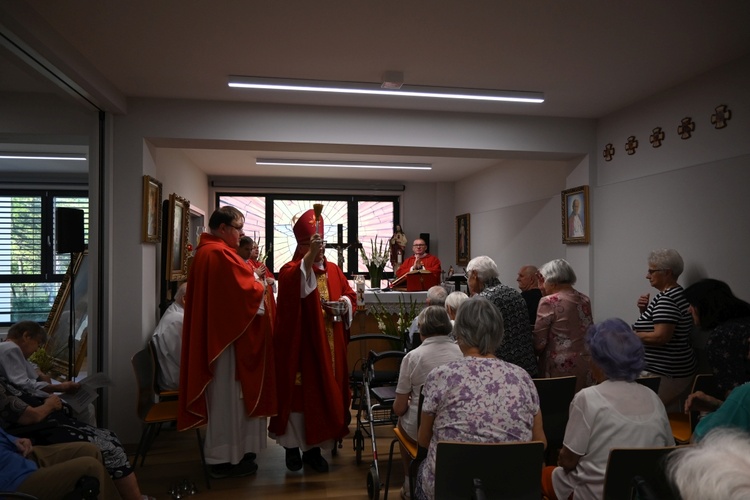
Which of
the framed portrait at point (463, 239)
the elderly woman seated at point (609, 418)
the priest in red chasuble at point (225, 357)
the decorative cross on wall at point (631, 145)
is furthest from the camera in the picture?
the framed portrait at point (463, 239)

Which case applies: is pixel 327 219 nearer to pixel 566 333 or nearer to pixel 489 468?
pixel 566 333

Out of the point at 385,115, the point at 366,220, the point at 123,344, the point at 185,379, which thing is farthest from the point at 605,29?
the point at 366,220

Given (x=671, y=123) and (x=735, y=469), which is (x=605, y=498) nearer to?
(x=735, y=469)

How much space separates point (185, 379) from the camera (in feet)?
11.3

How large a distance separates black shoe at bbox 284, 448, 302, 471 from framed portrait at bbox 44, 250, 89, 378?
5.42 ft

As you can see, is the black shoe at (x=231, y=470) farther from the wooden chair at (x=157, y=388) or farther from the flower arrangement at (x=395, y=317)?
the flower arrangement at (x=395, y=317)

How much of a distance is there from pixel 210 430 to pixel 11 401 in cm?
122

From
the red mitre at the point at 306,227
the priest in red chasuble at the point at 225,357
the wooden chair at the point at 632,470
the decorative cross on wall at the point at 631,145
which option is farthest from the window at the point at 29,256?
the decorative cross on wall at the point at 631,145

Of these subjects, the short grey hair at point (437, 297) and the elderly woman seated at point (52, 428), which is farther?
the short grey hair at point (437, 297)

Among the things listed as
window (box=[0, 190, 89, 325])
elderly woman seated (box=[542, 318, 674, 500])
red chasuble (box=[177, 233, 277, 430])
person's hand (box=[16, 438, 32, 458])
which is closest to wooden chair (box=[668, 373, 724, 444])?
elderly woman seated (box=[542, 318, 674, 500])

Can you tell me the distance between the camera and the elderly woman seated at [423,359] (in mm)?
2590

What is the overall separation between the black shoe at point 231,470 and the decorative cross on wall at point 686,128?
12.9 feet

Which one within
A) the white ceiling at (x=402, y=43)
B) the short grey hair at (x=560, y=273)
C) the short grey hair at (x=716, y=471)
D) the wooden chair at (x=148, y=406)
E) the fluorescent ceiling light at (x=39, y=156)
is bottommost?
the wooden chair at (x=148, y=406)

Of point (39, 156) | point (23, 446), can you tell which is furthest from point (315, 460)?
point (39, 156)
